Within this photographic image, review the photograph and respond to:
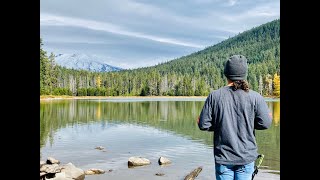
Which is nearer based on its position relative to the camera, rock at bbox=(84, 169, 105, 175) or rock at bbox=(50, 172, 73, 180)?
rock at bbox=(50, 172, 73, 180)

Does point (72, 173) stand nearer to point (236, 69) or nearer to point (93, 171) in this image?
point (93, 171)

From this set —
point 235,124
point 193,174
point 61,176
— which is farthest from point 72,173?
point 235,124

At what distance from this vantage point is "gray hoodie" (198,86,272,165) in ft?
11.0

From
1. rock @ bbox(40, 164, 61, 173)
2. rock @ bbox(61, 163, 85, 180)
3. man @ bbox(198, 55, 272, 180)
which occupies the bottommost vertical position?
rock @ bbox(61, 163, 85, 180)

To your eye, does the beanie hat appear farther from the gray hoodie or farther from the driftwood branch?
the driftwood branch

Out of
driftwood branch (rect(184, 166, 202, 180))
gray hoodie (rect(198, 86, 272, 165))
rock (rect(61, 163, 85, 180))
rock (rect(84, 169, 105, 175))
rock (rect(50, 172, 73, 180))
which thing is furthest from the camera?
rock (rect(84, 169, 105, 175))

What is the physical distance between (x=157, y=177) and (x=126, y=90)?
129581mm

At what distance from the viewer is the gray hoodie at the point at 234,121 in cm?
335

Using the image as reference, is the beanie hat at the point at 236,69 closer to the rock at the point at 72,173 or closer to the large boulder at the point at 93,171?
the rock at the point at 72,173

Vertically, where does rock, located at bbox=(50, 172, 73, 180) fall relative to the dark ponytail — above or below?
below

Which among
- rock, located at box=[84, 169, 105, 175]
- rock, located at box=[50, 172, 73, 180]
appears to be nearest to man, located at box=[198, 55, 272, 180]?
rock, located at box=[50, 172, 73, 180]

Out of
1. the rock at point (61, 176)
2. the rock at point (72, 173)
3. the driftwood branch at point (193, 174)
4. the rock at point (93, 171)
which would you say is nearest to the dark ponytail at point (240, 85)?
the rock at point (61, 176)

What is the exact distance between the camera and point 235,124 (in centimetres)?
338
